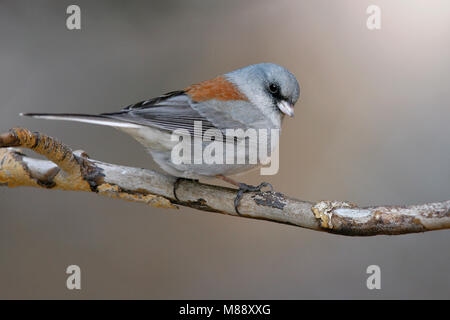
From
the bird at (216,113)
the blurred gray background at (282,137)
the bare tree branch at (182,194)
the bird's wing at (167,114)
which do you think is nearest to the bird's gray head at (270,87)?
the bird at (216,113)

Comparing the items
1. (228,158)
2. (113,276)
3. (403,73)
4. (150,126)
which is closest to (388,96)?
(403,73)

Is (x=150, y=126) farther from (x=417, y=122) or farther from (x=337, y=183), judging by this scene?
(x=417, y=122)

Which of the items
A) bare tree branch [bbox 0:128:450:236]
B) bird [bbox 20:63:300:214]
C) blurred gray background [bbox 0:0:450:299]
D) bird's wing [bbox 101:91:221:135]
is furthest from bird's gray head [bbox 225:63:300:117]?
blurred gray background [bbox 0:0:450:299]

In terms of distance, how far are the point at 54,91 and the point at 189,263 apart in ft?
5.53

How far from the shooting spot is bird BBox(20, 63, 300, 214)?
215 cm

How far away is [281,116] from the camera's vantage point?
2.40 m

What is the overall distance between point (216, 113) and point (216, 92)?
13cm

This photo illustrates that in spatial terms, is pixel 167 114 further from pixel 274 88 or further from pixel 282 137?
pixel 282 137

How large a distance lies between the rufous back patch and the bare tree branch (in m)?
0.45

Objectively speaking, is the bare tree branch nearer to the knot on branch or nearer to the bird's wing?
the knot on branch

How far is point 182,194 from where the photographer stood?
2176mm

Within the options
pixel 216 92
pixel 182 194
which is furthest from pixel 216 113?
pixel 182 194

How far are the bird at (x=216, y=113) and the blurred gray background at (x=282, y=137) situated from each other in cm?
104

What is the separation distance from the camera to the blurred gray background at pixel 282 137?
3189 mm
